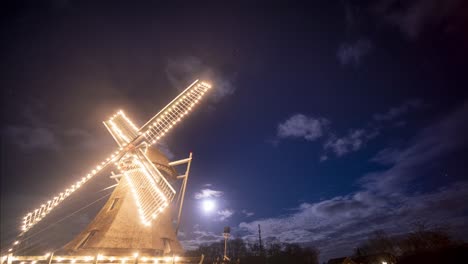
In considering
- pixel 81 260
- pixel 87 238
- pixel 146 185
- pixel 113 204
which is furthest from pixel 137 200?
pixel 81 260

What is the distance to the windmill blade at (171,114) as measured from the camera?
13.2m

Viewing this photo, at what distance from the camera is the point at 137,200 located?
11.0 metres

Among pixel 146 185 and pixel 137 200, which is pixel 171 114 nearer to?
pixel 146 185

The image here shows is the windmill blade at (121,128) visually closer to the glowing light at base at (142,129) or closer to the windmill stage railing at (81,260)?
the glowing light at base at (142,129)

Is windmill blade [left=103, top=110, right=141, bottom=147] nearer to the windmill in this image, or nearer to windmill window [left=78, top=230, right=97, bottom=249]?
the windmill

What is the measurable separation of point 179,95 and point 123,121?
5328mm

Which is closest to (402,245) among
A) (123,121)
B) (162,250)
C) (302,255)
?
(302,255)

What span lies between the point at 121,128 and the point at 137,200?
21.4ft

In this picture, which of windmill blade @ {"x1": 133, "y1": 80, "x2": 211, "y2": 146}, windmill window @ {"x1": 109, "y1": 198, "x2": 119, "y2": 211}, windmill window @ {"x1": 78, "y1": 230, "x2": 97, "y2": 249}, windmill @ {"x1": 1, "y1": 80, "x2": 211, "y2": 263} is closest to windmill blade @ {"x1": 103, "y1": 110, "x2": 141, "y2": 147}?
windmill @ {"x1": 1, "y1": 80, "x2": 211, "y2": 263}

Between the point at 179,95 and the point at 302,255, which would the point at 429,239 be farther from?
the point at 179,95

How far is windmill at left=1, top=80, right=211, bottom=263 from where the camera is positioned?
31.7 ft

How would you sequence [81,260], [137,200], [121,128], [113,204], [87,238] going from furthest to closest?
[121,128] < [113,204] < [137,200] < [87,238] < [81,260]

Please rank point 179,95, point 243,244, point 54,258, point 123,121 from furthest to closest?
point 243,244
point 123,121
point 179,95
point 54,258

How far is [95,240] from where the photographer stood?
9.69 meters
